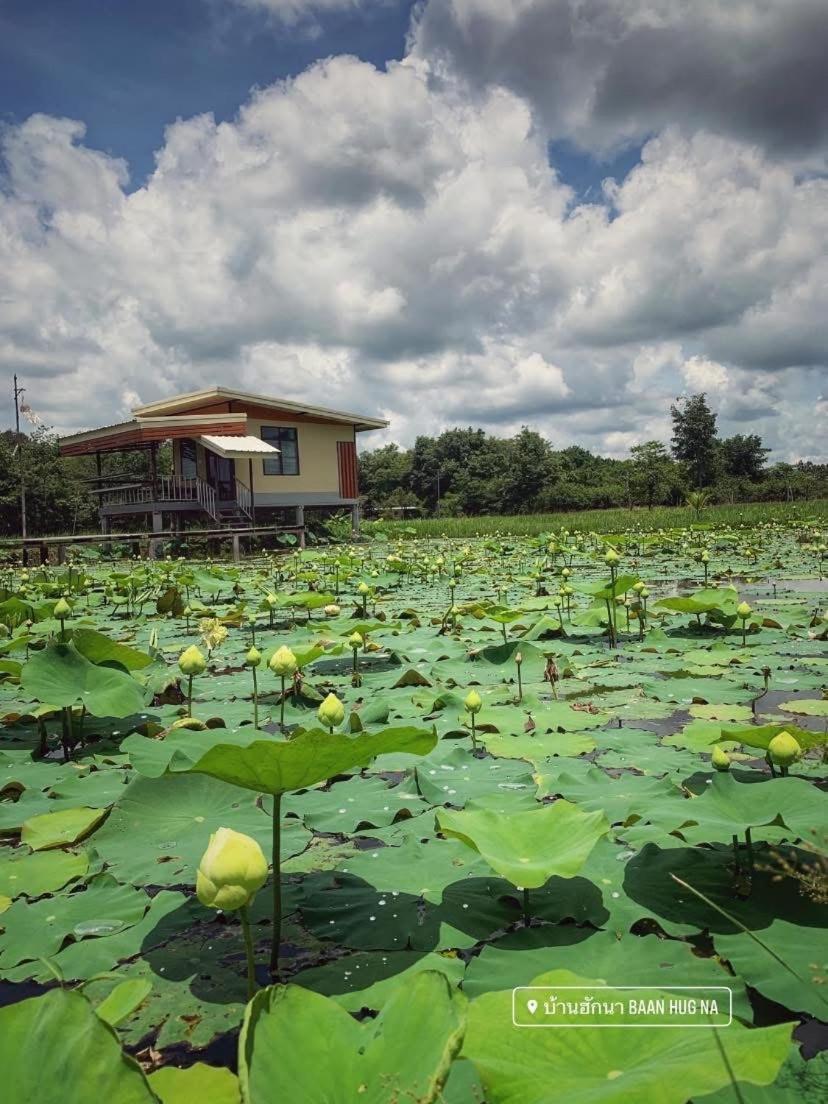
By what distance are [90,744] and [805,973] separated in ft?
7.24

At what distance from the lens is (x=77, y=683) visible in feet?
7.43

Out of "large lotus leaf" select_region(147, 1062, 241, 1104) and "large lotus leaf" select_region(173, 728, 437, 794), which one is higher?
"large lotus leaf" select_region(173, 728, 437, 794)

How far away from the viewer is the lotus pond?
70 centimetres

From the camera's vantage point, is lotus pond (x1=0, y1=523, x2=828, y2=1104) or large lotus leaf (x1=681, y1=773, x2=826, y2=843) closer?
lotus pond (x1=0, y1=523, x2=828, y2=1104)

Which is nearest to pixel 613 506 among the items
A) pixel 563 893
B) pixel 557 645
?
pixel 557 645

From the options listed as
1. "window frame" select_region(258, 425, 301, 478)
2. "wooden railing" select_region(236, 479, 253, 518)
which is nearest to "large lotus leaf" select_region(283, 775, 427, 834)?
"wooden railing" select_region(236, 479, 253, 518)

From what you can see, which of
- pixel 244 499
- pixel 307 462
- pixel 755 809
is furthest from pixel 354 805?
pixel 307 462

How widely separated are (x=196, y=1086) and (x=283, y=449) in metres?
15.3

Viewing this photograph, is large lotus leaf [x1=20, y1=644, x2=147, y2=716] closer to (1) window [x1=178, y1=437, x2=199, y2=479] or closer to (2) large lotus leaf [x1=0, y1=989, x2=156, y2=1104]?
(2) large lotus leaf [x1=0, y1=989, x2=156, y2=1104]

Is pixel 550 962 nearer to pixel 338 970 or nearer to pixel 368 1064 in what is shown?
pixel 338 970

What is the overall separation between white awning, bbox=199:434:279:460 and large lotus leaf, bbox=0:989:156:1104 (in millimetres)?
11990

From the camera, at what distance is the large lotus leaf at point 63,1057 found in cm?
62

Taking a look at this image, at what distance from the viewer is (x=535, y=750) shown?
211 centimetres

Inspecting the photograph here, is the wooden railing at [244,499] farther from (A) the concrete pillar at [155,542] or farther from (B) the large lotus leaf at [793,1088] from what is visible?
(B) the large lotus leaf at [793,1088]
